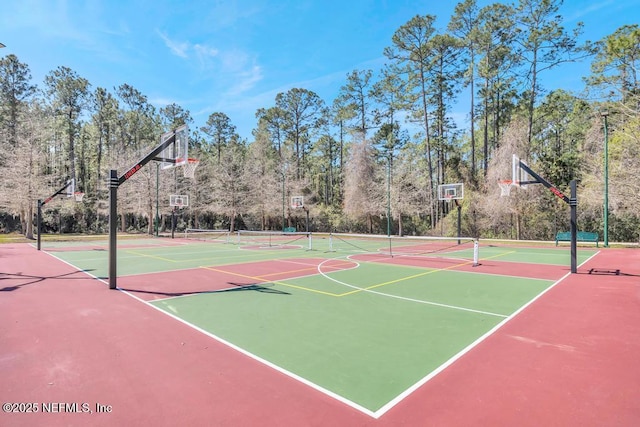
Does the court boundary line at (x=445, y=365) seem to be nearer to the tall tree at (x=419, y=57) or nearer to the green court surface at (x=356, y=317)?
the green court surface at (x=356, y=317)

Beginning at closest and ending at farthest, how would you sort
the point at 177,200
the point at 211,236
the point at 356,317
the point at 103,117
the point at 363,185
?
1. the point at 356,317
2. the point at 177,200
3. the point at 211,236
4. the point at 363,185
5. the point at 103,117

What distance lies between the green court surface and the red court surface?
0.30m

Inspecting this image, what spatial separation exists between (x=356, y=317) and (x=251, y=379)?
3.14 m

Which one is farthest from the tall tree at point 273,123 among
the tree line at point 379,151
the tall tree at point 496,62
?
the tall tree at point 496,62

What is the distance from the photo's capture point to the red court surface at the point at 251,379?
3676 millimetres

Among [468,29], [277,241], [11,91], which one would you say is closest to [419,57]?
[468,29]

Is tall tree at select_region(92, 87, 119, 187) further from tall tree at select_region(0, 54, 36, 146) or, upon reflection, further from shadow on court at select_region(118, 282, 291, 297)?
shadow on court at select_region(118, 282, 291, 297)

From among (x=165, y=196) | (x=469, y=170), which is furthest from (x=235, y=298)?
(x=165, y=196)

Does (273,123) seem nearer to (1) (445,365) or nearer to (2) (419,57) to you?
(2) (419,57)

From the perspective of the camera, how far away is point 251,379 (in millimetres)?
4504

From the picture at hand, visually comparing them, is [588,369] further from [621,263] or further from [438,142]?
[438,142]

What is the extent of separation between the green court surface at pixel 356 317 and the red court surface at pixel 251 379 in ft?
0.99

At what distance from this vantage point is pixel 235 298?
352 inches

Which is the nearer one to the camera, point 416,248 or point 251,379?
point 251,379
